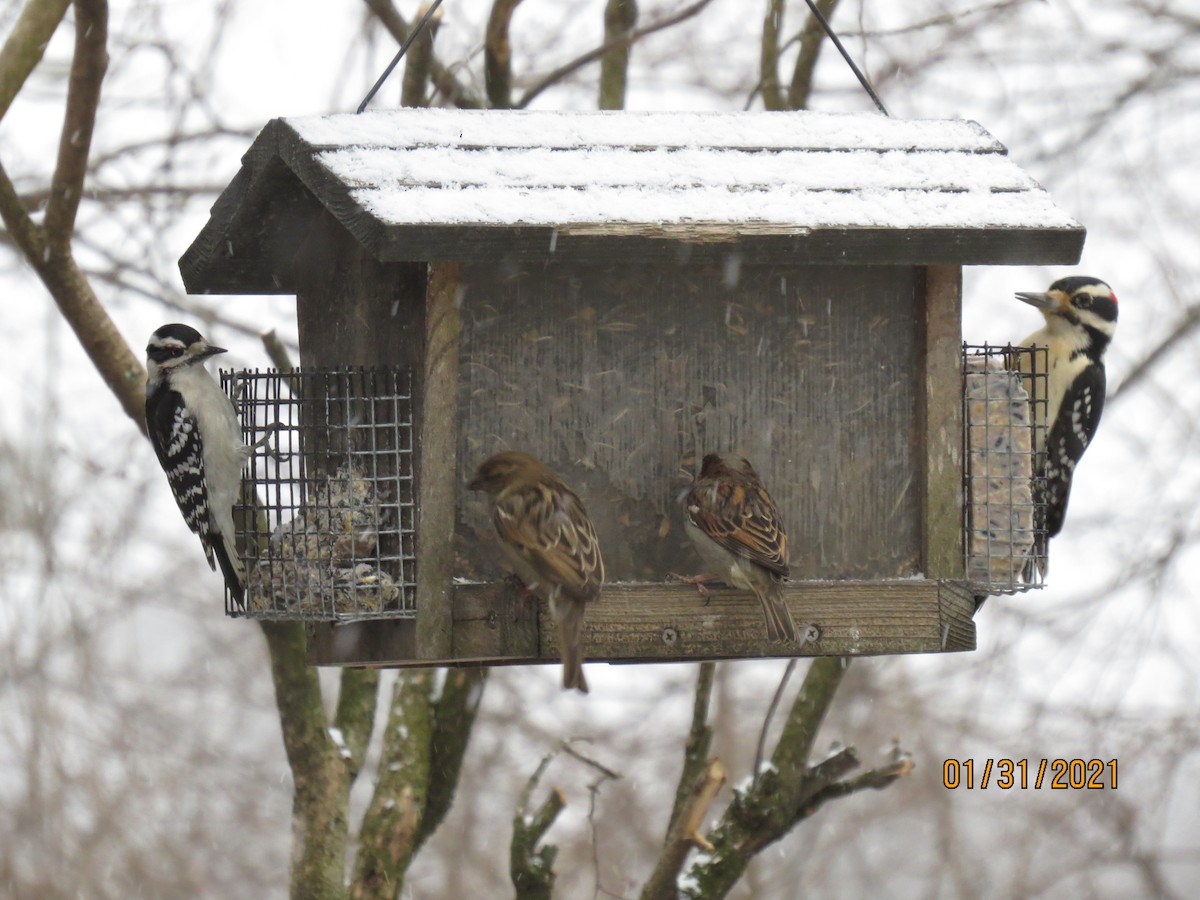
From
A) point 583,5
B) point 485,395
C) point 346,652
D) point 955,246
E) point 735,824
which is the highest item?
point 583,5

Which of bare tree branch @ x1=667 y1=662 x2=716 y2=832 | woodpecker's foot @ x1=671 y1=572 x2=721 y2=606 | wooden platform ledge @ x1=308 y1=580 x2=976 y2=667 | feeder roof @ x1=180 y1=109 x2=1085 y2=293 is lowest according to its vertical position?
bare tree branch @ x1=667 y1=662 x2=716 y2=832

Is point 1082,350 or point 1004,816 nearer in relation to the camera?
point 1082,350

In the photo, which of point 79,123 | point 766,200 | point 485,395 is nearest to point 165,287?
point 79,123

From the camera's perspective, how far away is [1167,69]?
988cm

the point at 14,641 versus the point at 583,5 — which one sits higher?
the point at 583,5

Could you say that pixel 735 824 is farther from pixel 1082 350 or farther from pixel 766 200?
pixel 766 200

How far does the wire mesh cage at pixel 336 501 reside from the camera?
4.95 m

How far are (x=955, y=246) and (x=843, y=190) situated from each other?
382mm

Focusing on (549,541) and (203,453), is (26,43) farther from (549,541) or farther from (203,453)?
(549,541)

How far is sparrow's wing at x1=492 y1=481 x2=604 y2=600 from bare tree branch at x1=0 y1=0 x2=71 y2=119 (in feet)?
8.53

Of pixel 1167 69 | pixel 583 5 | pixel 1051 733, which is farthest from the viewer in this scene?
pixel 1051 733

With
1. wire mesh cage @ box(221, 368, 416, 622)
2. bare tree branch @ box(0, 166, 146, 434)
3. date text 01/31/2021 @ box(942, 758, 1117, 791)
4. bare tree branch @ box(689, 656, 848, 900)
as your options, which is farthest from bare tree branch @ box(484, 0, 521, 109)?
date text 01/31/2021 @ box(942, 758, 1117, 791)

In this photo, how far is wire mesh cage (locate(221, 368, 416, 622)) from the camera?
16.2ft

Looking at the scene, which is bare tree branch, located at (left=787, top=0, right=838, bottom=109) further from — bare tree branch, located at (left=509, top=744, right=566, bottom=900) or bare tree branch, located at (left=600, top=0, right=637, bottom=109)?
bare tree branch, located at (left=509, top=744, right=566, bottom=900)
